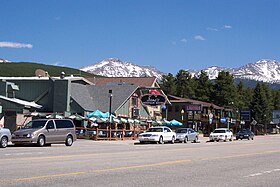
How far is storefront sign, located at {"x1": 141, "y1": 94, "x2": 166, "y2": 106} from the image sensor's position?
5954 cm

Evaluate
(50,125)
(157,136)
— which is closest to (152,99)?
(157,136)

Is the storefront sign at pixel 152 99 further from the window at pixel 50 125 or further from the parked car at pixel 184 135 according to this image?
the window at pixel 50 125

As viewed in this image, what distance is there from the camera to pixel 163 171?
51.1 ft

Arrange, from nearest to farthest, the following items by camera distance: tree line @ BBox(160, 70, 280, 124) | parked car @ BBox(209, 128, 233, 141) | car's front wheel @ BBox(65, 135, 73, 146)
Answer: car's front wheel @ BBox(65, 135, 73, 146), parked car @ BBox(209, 128, 233, 141), tree line @ BBox(160, 70, 280, 124)

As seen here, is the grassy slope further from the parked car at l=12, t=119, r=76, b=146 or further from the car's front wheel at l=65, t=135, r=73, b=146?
the parked car at l=12, t=119, r=76, b=146

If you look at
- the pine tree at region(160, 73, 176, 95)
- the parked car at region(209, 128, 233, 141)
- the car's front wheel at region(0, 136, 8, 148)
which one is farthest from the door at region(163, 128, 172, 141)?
the pine tree at region(160, 73, 176, 95)

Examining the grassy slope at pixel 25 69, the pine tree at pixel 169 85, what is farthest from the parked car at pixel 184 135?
the grassy slope at pixel 25 69

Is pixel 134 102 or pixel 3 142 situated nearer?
pixel 3 142

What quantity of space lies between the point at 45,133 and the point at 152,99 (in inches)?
1217

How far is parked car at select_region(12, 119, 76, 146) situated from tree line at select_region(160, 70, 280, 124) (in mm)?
71705

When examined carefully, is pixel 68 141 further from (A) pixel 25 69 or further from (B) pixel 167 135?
(A) pixel 25 69

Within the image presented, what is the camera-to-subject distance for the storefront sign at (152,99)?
5954 cm

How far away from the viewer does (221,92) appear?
10188 cm

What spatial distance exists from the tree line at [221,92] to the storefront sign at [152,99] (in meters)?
42.5
